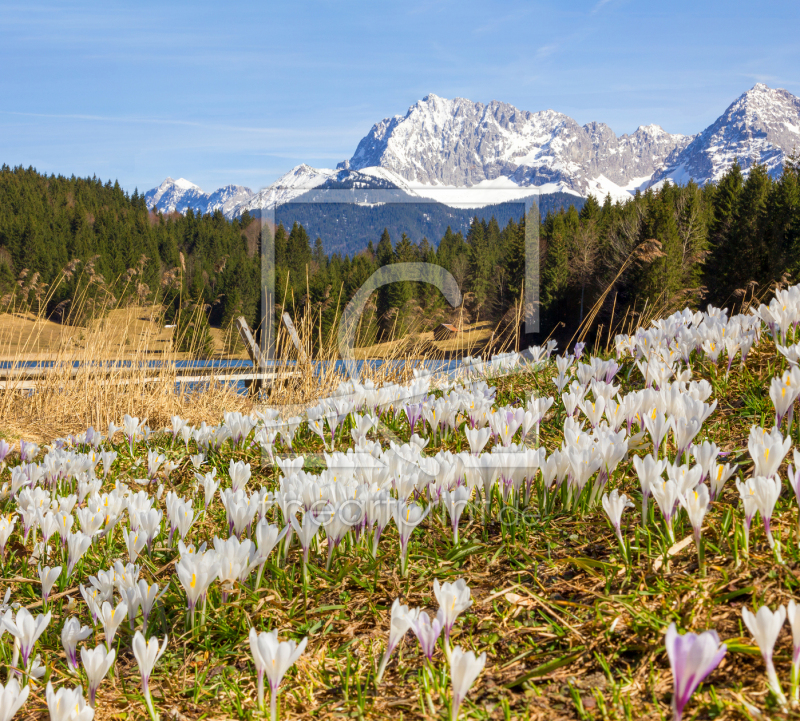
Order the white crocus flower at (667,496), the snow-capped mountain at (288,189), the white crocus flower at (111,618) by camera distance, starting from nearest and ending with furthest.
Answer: the white crocus flower at (111,618) < the white crocus flower at (667,496) < the snow-capped mountain at (288,189)

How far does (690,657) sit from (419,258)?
7813 millimetres

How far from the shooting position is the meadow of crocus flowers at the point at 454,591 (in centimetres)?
112

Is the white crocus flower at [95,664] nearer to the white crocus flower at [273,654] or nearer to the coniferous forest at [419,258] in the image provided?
the white crocus flower at [273,654]

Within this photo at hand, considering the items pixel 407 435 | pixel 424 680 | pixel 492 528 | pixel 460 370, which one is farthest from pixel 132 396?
pixel 424 680

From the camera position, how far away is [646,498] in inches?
60.7

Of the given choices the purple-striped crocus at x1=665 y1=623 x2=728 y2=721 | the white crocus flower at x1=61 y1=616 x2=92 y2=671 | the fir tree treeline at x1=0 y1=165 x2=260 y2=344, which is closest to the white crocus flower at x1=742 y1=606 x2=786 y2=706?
the purple-striped crocus at x1=665 y1=623 x2=728 y2=721

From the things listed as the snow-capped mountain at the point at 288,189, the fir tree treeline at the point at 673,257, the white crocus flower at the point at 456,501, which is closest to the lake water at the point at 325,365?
the snow-capped mountain at the point at 288,189

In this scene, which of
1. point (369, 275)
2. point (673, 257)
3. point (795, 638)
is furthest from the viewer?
point (673, 257)

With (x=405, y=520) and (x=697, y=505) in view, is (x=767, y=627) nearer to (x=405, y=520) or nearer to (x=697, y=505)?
(x=697, y=505)

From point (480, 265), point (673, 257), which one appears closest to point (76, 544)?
point (480, 265)

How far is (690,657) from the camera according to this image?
846 mm

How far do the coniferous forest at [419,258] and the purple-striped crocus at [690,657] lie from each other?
13.0 ft

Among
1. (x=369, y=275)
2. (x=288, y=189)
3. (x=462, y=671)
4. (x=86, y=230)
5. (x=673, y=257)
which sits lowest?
(x=462, y=671)

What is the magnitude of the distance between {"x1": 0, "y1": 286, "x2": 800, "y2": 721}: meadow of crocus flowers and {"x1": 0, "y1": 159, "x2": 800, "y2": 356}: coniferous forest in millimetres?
3072
